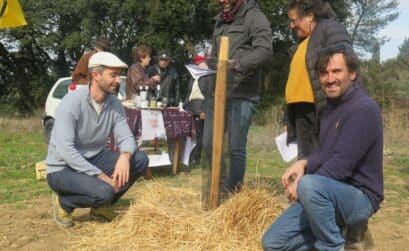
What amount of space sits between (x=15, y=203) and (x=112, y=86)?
179 centimetres

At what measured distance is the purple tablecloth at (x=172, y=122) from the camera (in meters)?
6.75

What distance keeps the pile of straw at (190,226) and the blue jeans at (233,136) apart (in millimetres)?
267

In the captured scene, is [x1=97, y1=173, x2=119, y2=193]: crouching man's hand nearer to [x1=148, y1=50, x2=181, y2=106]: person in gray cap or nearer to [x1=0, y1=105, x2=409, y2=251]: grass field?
[x1=0, y1=105, x2=409, y2=251]: grass field

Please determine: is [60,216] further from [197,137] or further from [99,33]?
Answer: [99,33]

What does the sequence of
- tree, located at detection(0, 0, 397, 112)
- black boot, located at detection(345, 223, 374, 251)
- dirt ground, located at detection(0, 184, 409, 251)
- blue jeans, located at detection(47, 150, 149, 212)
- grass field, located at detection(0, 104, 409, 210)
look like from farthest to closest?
tree, located at detection(0, 0, 397, 112)
grass field, located at detection(0, 104, 409, 210)
blue jeans, located at detection(47, 150, 149, 212)
dirt ground, located at detection(0, 184, 409, 251)
black boot, located at detection(345, 223, 374, 251)

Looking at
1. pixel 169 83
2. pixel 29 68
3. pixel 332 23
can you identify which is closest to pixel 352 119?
pixel 332 23

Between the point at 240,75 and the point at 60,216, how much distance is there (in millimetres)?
1748

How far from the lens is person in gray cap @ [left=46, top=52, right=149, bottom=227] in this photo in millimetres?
3959

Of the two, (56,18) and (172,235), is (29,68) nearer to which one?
(56,18)

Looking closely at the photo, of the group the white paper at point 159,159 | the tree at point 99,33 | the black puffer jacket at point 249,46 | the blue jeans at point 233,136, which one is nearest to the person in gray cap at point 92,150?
the blue jeans at point 233,136

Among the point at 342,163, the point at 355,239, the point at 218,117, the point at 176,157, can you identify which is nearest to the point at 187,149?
the point at 176,157

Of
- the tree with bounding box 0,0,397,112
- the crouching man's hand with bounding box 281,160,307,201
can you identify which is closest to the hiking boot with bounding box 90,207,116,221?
the crouching man's hand with bounding box 281,160,307,201

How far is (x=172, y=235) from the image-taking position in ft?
12.0

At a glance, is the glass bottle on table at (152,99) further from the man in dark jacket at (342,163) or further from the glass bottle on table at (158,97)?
the man in dark jacket at (342,163)
